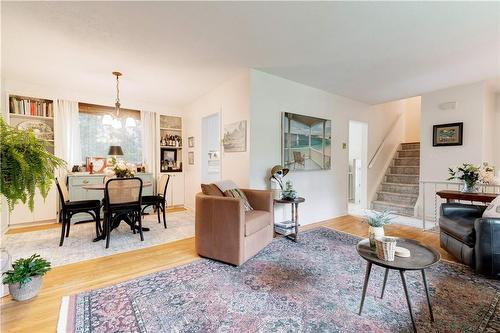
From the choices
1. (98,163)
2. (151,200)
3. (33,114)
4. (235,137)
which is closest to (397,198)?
(235,137)

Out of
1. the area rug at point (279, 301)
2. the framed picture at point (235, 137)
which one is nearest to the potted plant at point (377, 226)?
the area rug at point (279, 301)

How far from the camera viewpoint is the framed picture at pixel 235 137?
3.43 metres

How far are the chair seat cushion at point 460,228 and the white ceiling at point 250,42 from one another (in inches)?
81.2

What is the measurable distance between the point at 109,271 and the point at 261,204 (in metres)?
1.91

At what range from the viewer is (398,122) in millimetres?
6316

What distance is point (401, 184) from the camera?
5414mm

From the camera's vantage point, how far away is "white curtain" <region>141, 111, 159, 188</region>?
5.23 meters

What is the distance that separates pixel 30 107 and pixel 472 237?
6815mm

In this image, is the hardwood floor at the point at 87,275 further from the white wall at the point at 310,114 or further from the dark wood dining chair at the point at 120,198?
the white wall at the point at 310,114

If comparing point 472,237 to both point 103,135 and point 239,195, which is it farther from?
point 103,135

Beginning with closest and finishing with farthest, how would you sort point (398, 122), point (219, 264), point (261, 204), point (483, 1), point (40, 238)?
point (483, 1) < point (219, 264) < point (261, 204) < point (40, 238) < point (398, 122)

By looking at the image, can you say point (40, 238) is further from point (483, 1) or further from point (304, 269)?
point (483, 1)

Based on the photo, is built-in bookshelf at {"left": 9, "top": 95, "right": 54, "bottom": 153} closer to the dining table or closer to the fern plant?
the dining table

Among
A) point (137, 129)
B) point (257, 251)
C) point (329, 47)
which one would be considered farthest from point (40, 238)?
point (329, 47)
